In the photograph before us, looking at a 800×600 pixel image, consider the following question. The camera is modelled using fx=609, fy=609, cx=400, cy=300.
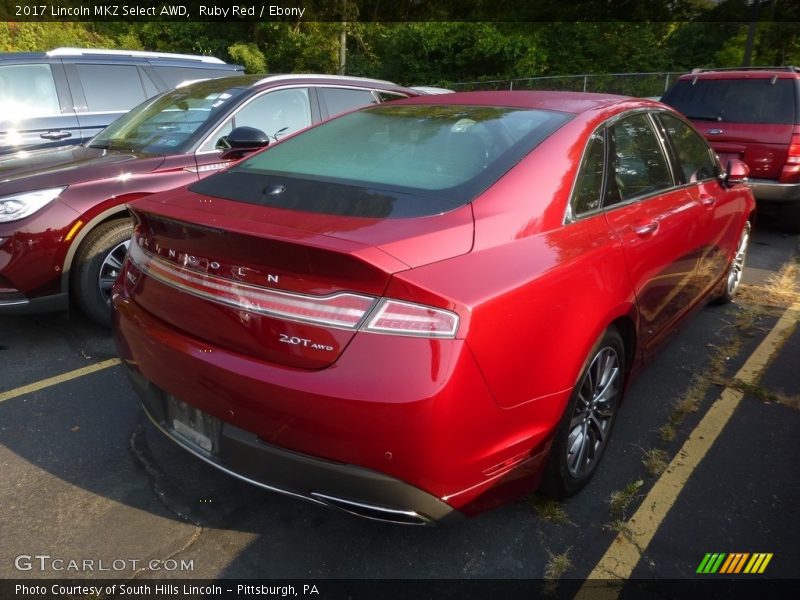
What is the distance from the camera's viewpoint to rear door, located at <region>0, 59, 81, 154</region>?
650cm

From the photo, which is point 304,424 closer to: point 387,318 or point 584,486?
point 387,318

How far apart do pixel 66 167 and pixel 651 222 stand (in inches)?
141

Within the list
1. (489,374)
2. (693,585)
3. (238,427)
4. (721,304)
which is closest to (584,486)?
(693,585)

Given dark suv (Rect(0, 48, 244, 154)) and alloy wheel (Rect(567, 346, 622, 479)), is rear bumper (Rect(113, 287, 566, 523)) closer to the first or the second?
alloy wheel (Rect(567, 346, 622, 479))

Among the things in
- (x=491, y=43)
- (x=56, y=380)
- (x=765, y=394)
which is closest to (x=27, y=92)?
(x=56, y=380)

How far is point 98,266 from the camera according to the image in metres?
4.03

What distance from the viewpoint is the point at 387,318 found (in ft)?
5.87

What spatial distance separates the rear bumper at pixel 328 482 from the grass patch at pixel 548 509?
70cm

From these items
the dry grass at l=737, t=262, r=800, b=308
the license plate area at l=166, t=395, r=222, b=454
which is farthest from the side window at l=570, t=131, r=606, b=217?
the dry grass at l=737, t=262, r=800, b=308

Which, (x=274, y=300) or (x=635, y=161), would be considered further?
(x=635, y=161)

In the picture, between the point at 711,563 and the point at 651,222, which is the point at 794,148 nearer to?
the point at 651,222

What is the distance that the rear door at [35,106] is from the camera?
6496 mm

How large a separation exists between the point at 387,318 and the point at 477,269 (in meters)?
0.36

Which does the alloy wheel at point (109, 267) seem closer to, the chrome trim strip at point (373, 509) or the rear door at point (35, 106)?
the chrome trim strip at point (373, 509)
